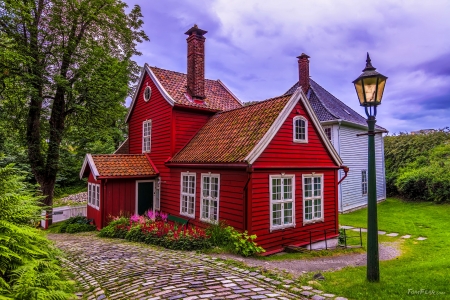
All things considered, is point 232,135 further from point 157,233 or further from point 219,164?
point 157,233

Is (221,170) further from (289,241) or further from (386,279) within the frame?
(386,279)

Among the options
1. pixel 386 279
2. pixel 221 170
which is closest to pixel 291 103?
pixel 221 170

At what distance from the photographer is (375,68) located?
20.1 feet

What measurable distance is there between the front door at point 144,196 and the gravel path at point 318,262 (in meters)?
7.24

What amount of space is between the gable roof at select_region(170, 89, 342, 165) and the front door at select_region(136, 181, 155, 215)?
7.45 feet

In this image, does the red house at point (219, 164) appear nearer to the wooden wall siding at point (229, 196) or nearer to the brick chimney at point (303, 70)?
the wooden wall siding at point (229, 196)

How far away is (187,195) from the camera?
12828mm

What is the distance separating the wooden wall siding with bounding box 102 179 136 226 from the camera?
45.5 feet

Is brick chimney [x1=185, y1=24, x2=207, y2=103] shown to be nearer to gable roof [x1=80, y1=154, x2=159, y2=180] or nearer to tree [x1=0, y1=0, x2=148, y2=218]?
gable roof [x1=80, y1=154, x2=159, y2=180]

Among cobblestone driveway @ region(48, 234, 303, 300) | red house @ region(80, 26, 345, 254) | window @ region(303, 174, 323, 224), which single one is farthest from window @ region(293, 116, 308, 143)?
cobblestone driveway @ region(48, 234, 303, 300)

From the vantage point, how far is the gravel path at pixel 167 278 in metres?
5.30

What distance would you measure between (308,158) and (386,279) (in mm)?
6188

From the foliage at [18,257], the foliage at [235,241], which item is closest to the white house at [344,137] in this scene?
the foliage at [235,241]

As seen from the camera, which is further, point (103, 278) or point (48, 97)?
point (48, 97)
